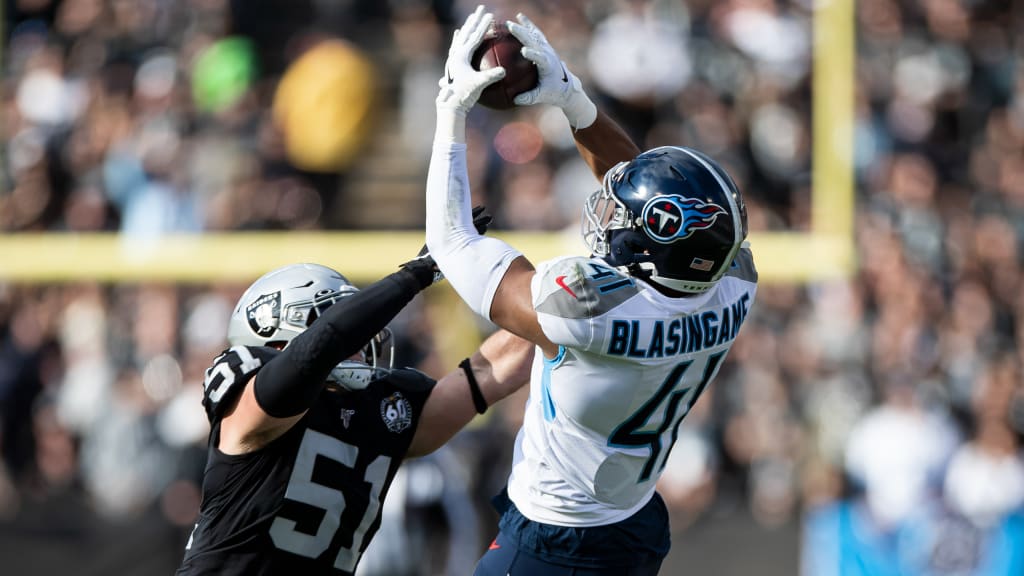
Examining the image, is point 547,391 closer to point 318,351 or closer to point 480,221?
point 480,221

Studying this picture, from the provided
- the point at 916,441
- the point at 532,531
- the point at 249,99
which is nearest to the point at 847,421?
the point at 916,441

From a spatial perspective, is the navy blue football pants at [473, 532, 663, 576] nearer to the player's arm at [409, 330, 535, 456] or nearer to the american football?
the player's arm at [409, 330, 535, 456]

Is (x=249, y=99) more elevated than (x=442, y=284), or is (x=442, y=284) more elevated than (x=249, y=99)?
(x=249, y=99)

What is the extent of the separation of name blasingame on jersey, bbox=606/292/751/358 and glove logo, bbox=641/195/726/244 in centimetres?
22

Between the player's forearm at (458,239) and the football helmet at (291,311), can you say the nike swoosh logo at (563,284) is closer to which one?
the player's forearm at (458,239)

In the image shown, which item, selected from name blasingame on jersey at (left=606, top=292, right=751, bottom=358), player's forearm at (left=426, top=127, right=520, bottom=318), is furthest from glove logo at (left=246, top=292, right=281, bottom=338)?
name blasingame on jersey at (left=606, top=292, right=751, bottom=358)

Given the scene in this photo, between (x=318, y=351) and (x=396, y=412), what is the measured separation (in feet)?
1.75

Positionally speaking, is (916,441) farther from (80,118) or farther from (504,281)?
(80,118)

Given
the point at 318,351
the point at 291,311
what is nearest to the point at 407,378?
the point at 291,311

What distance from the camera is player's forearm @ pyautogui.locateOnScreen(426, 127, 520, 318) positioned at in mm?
3268

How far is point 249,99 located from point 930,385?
504cm

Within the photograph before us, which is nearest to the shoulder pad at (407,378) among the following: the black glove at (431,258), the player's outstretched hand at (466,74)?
the black glove at (431,258)

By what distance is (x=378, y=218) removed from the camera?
9.26 m

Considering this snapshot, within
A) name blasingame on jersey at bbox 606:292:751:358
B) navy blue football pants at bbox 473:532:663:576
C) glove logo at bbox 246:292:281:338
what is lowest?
navy blue football pants at bbox 473:532:663:576
